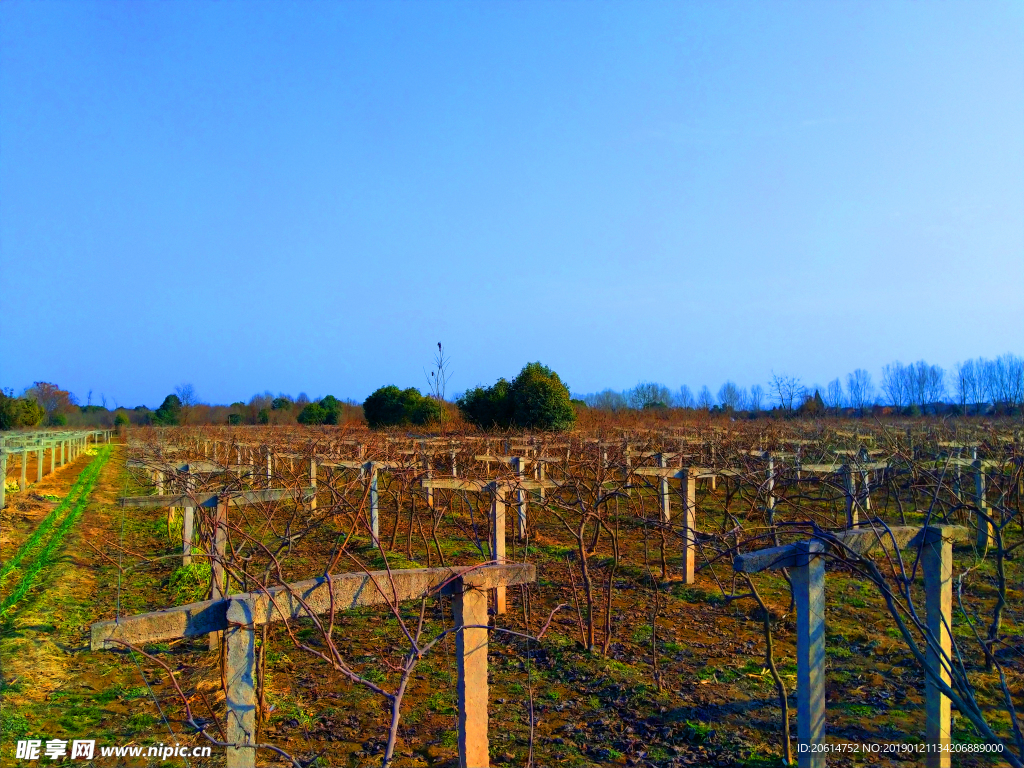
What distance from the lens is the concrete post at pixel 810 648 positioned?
3.33 m

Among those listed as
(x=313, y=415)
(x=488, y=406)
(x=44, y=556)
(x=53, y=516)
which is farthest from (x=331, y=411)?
(x=44, y=556)

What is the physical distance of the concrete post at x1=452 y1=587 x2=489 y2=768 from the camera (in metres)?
3.31

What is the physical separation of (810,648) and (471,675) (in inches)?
64.4

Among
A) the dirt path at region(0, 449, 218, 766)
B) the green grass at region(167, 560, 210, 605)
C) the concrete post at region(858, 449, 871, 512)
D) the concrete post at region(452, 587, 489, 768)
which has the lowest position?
the dirt path at region(0, 449, 218, 766)

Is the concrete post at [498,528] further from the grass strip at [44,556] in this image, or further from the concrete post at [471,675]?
the grass strip at [44,556]

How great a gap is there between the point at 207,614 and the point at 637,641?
4.84m

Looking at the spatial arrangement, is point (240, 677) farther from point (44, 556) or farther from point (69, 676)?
point (44, 556)

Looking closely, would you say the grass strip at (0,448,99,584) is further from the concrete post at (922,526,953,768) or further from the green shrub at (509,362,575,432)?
the green shrub at (509,362,575,432)

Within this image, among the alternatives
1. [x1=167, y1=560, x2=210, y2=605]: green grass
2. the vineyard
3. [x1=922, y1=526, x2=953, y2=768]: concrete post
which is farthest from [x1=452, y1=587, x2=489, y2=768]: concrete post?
[x1=167, y1=560, x2=210, y2=605]: green grass

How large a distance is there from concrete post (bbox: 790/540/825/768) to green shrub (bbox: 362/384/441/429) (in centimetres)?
2854

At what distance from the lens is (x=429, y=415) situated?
32062mm

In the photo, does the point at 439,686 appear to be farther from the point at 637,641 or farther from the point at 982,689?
the point at 982,689

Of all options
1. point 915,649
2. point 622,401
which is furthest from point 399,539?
point 622,401

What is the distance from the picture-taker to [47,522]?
48.8 ft
